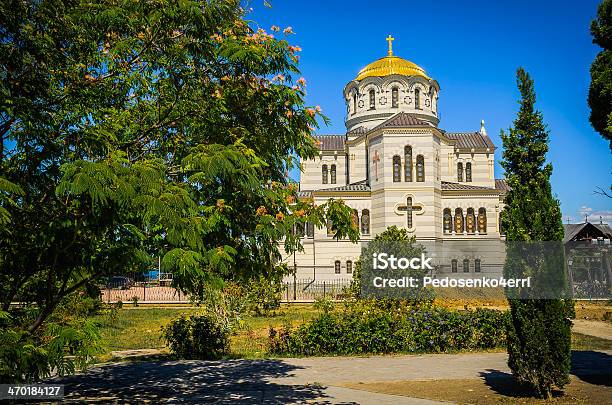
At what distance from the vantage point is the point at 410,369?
11.4m

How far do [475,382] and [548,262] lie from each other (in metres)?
2.78

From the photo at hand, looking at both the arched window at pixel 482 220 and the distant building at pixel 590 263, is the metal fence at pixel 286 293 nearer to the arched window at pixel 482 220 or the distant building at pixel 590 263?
the arched window at pixel 482 220

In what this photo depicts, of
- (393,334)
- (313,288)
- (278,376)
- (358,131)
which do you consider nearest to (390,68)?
(358,131)

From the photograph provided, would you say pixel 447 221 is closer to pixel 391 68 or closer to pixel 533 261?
pixel 391 68

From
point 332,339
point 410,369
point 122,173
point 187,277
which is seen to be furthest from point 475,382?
point 122,173

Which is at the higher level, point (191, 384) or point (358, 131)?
point (358, 131)

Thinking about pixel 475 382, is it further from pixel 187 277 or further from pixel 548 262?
pixel 187 277

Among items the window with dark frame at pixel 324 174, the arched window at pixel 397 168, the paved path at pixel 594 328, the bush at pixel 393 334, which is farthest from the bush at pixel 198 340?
the window with dark frame at pixel 324 174

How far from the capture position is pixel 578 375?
10.8 m

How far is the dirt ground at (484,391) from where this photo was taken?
28.8 feet

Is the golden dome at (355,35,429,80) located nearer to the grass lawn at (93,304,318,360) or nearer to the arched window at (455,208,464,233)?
the arched window at (455,208,464,233)

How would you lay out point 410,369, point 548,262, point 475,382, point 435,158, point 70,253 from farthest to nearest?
point 435,158 → point 410,369 → point 475,382 → point 548,262 → point 70,253

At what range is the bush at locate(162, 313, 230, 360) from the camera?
1334 centimetres

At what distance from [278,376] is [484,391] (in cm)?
395
